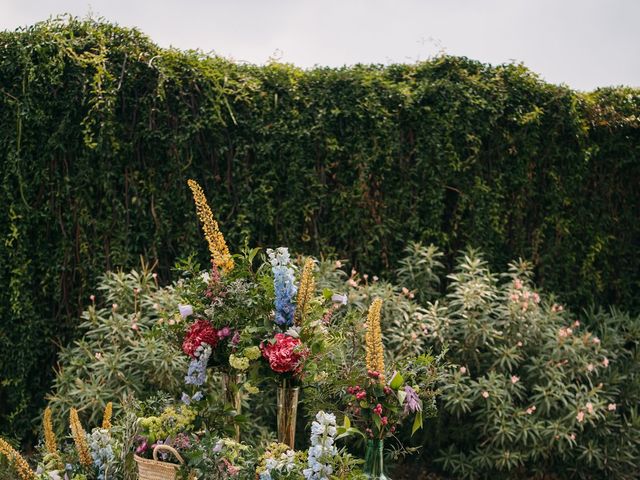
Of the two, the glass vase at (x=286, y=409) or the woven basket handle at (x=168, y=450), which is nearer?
the woven basket handle at (x=168, y=450)

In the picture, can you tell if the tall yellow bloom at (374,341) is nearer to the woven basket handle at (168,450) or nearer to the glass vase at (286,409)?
the glass vase at (286,409)

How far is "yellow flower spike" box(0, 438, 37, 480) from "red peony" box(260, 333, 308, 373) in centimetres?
110

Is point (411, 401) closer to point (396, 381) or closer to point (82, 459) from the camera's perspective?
point (396, 381)

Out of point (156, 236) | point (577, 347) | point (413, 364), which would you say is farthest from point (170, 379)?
point (577, 347)

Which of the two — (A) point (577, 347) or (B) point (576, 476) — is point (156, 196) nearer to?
(A) point (577, 347)

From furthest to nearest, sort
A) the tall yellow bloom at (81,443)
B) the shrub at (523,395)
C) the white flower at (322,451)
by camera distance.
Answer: the shrub at (523,395)
the tall yellow bloom at (81,443)
the white flower at (322,451)

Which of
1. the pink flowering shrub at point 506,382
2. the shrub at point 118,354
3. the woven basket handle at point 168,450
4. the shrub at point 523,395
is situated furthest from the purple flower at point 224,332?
the shrub at point 523,395

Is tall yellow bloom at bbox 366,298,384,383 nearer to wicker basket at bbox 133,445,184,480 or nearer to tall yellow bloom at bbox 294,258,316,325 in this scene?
tall yellow bloom at bbox 294,258,316,325

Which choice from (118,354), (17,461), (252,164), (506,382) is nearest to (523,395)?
(506,382)

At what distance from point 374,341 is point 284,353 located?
31 cm

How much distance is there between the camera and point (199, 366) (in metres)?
2.82

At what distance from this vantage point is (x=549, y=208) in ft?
20.6

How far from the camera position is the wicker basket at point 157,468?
8.77 feet

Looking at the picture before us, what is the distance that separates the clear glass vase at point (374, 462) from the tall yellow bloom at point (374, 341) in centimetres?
20
